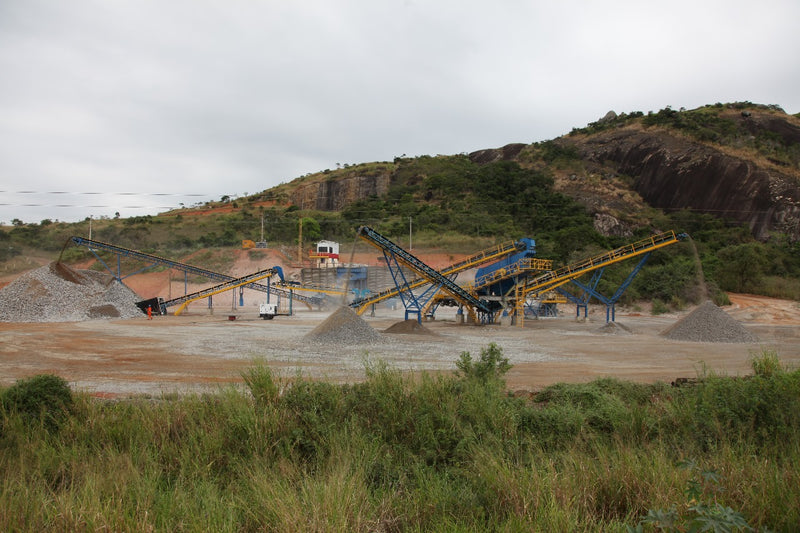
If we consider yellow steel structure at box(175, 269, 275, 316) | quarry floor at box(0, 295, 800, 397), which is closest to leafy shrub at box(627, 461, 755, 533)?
quarry floor at box(0, 295, 800, 397)

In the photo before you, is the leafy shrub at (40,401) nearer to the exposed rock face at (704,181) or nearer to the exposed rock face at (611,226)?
the exposed rock face at (611,226)

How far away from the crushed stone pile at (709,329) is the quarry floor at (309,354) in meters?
0.83

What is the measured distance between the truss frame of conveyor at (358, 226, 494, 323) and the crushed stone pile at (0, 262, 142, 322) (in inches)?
817

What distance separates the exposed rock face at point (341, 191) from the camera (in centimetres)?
12301

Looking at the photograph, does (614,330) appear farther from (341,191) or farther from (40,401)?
(341,191)

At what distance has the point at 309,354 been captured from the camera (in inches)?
696

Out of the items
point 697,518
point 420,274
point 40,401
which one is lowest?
point 40,401

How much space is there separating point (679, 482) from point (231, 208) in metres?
129

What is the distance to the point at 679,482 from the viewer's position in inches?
192

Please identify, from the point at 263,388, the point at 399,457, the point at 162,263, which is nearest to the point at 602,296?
the point at 263,388

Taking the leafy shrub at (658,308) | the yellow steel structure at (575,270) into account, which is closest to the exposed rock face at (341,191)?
the leafy shrub at (658,308)

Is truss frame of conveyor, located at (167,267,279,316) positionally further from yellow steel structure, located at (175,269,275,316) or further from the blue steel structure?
the blue steel structure

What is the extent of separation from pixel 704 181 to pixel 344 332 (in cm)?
8477

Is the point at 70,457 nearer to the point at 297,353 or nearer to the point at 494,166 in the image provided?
the point at 297,353
